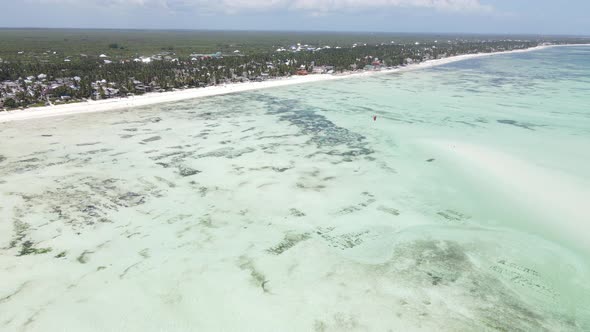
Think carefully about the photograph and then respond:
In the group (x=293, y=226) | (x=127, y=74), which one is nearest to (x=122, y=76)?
(x=127, y=74)

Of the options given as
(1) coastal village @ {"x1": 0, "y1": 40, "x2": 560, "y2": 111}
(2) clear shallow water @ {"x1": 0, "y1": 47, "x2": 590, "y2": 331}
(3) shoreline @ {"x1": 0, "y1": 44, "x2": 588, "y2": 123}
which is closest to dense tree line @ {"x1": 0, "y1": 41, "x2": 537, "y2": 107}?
(1) coastal village @ {"x1": 0, "y1": 40, "x2": 560, "y2": 111}

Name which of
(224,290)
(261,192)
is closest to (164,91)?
(261,192)

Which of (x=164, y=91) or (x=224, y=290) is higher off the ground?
(x=164, y=91)

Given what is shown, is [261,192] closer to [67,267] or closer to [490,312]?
[67,267]

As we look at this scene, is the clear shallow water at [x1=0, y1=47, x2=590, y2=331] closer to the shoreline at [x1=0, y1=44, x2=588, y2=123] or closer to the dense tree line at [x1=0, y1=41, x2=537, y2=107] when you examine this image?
the shoreline at [x1=0, y1=44, x2=588, y2=123]

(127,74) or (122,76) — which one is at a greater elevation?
(127,74)

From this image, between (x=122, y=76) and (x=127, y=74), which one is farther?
(x=127, y=74)

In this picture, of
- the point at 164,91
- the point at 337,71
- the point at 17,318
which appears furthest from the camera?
the point at 337,71

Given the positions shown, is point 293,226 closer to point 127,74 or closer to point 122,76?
point 122,76

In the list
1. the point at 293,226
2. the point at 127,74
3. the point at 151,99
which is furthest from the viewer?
the point at 127,74
